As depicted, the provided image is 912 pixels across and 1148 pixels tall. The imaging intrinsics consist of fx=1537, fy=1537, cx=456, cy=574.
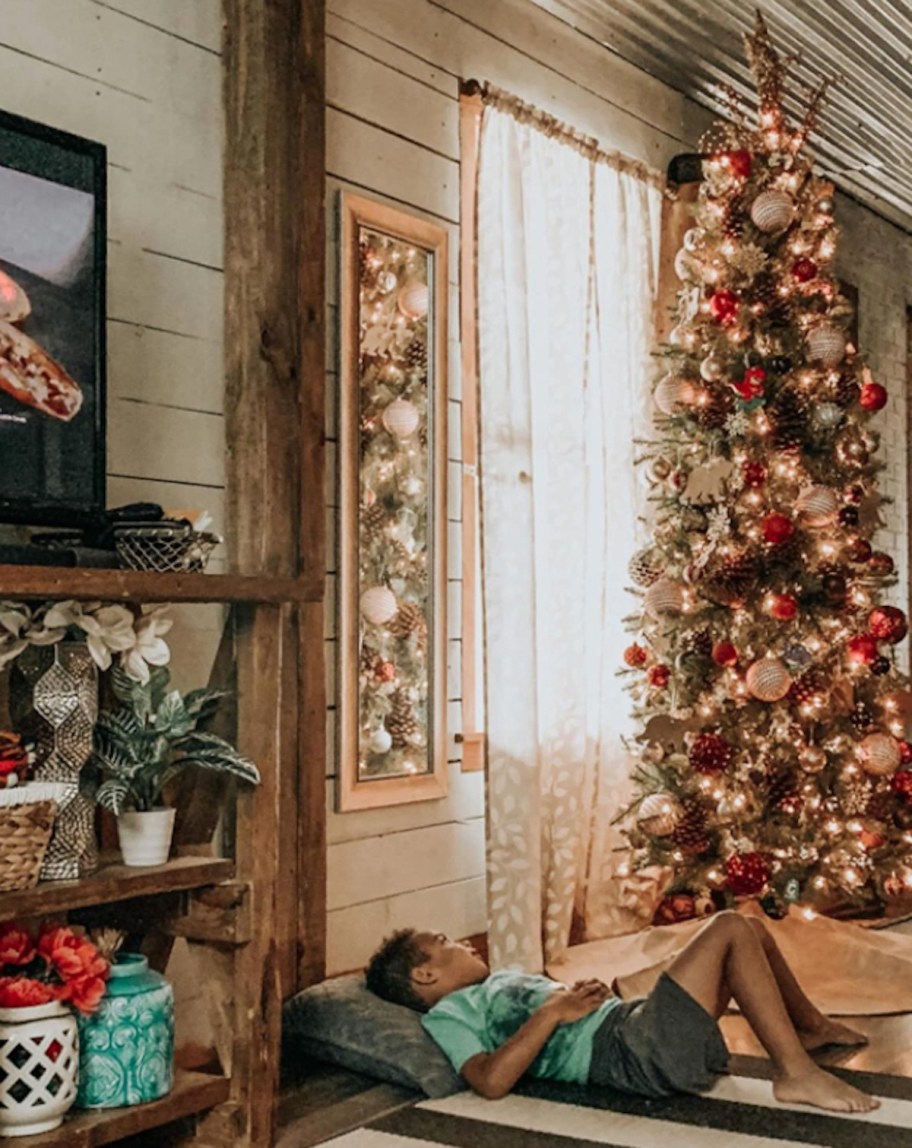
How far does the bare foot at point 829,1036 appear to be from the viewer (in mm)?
3598

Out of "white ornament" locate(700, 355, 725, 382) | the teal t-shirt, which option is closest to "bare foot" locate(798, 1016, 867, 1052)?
the teal t-shirt

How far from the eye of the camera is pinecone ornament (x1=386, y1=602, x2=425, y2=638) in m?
4.30

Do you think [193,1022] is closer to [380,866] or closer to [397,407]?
[380,866]

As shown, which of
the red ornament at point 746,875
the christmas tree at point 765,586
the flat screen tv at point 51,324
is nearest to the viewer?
the flat screen tv at point 51,324

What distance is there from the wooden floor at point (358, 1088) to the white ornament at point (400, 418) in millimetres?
1712

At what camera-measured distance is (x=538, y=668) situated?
4758 mm

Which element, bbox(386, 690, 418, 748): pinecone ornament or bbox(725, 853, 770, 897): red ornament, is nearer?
bbox(386, 690, 418, 748): pinecone ornament

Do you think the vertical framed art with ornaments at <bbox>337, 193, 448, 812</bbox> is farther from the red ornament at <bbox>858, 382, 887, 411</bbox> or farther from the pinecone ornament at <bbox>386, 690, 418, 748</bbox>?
the red ornament at <bbox>858, 382, 887, 411</bbox>

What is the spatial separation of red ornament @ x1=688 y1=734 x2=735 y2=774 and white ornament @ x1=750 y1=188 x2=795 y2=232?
1558 mm

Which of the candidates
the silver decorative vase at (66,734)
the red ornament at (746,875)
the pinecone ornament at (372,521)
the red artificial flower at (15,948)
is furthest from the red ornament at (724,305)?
the red artificial flower at (15,948)

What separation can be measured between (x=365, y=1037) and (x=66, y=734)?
1.07 meters

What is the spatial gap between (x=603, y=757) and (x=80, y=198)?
268 centimetres

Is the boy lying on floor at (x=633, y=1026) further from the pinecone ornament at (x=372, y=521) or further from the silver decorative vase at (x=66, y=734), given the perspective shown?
the pinecone ornament at (x=372, y=521)

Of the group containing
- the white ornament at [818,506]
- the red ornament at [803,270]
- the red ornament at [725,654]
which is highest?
the red ornament at [803,270]
